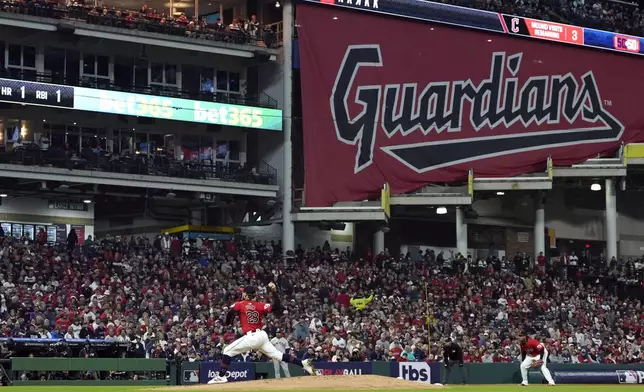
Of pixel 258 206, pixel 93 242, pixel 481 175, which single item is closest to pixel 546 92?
pixel 481 175

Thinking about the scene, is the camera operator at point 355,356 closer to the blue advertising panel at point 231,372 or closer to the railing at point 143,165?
the blue advertising panel at point 231,372

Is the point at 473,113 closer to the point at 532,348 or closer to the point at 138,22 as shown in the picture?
the point at 138,22

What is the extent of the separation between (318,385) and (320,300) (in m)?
22.3

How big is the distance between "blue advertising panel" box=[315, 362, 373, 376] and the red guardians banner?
16.7m

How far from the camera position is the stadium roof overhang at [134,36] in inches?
2012

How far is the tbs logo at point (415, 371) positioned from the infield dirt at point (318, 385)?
11.9 m

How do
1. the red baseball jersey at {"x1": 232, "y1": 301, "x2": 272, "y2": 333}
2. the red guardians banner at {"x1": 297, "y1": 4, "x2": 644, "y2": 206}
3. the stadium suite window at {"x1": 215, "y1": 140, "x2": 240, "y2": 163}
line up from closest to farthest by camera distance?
the red baseball jersey at {"x1": 232, "y1": 301, "x2": 272, "y2": 333}, the red guardians banner at {"x1": 297, "y1": 4, "x2": 644, "y2": 206}, the stadium suite window at {"x1": 215, "y1": 140, "x2": 240, "y2": 163}

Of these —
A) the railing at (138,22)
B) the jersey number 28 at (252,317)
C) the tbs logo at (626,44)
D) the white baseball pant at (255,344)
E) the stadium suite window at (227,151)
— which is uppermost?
the tbs logo at (626,44)

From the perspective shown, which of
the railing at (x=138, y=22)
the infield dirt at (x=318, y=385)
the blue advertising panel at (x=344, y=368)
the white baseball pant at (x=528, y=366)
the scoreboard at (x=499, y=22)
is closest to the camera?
the infield dirt at (x=318, y=385)

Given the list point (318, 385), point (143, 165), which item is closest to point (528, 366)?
point (318, 385)

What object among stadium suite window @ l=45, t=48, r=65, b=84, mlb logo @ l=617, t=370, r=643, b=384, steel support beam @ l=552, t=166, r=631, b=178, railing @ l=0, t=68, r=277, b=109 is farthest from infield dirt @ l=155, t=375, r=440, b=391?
steel support beam @ l=552, t=166, r=631, b=178

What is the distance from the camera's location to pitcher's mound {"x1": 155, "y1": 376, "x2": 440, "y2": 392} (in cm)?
2705

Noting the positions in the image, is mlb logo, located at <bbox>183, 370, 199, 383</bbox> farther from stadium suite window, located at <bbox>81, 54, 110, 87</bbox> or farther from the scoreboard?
the scoreboard

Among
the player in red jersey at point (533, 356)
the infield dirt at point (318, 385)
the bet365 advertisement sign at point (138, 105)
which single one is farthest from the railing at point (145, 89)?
the infield dirt at point (318, 385)
